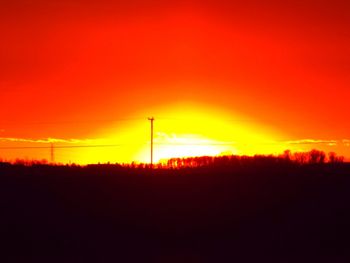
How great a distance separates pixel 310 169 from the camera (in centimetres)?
4219

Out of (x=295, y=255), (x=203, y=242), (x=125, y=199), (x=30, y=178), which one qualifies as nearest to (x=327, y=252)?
(x=295, y=255)

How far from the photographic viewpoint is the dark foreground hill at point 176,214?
24406 mm

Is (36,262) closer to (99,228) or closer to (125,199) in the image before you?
(99,228)

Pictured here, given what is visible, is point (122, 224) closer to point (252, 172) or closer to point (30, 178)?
point (30, 178)

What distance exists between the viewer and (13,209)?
31.8 metres

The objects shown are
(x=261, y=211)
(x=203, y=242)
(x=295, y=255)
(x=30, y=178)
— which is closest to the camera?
(x=295, y=255)

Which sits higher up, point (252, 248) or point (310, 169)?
point (310, 169)

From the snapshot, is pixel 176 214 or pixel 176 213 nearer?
pixel 176 214

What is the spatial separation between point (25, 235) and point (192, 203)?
11508 mm

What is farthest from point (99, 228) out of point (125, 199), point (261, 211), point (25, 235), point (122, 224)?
point (261, 211)

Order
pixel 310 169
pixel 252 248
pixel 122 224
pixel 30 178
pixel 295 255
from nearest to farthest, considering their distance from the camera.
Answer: pixel 295 255
pixel 252 248
pixel 122 224
pixel 30 178
pixel 310 169

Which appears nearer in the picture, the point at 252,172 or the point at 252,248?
the point at 252,248

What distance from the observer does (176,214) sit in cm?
3369

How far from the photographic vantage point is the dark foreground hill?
24.4 m
